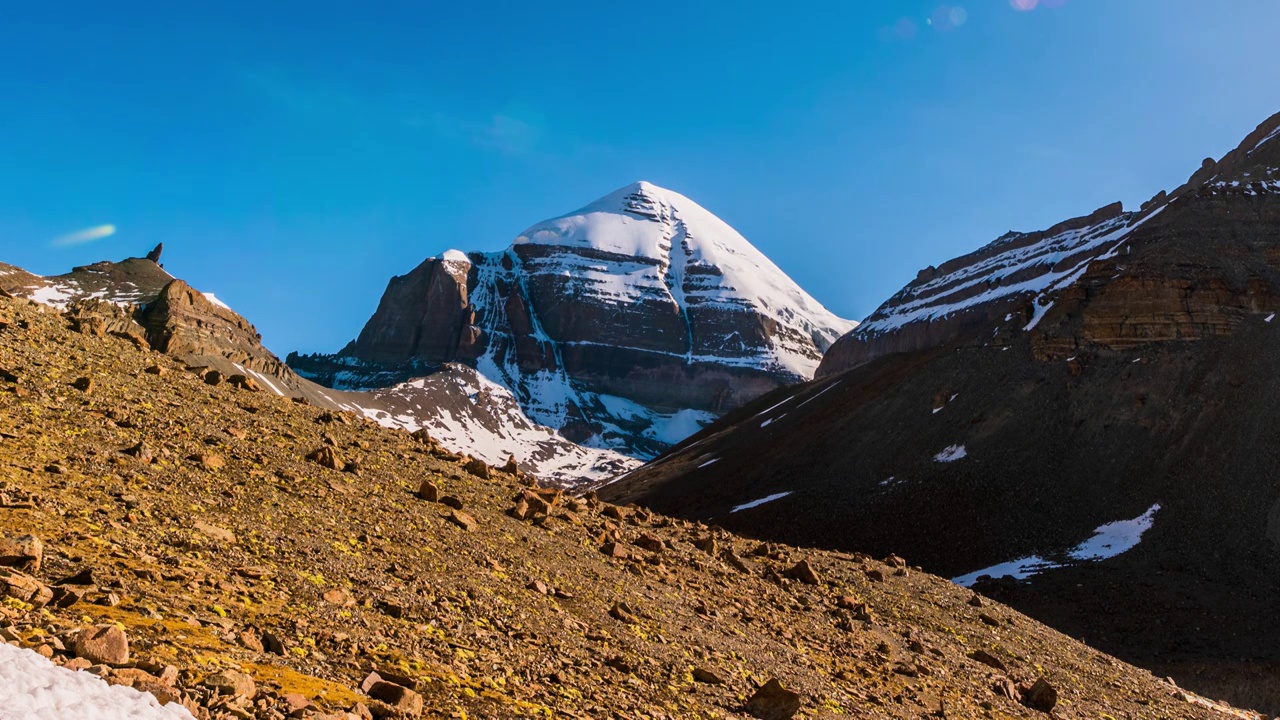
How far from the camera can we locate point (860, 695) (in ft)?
50.8

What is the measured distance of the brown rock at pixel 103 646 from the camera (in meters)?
7.55

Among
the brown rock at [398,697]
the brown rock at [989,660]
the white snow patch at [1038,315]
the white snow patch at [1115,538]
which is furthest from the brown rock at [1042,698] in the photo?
the white snow patch at [1038,315]

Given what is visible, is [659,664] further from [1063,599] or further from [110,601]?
[1063,599]

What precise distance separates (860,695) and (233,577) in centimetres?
990

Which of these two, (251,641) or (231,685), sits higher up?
(251,641)

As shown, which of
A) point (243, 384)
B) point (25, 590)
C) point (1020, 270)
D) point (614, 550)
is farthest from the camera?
point (1020, 270)

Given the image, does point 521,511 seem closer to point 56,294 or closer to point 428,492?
point 428,492

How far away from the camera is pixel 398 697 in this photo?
905cm

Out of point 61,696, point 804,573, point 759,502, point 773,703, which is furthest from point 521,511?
point 759,502

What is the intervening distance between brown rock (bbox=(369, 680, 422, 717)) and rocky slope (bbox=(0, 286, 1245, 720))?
0.02 m

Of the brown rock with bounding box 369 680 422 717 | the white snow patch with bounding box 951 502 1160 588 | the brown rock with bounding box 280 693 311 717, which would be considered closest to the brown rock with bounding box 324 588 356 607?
the brown rock with bounding box 369 680 422 717

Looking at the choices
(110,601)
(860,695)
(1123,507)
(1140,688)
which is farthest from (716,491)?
(110,601)

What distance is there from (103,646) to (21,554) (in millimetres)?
2475

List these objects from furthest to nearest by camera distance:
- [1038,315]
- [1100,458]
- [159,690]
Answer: [1038,315] → [1100,458] → [159,690]
